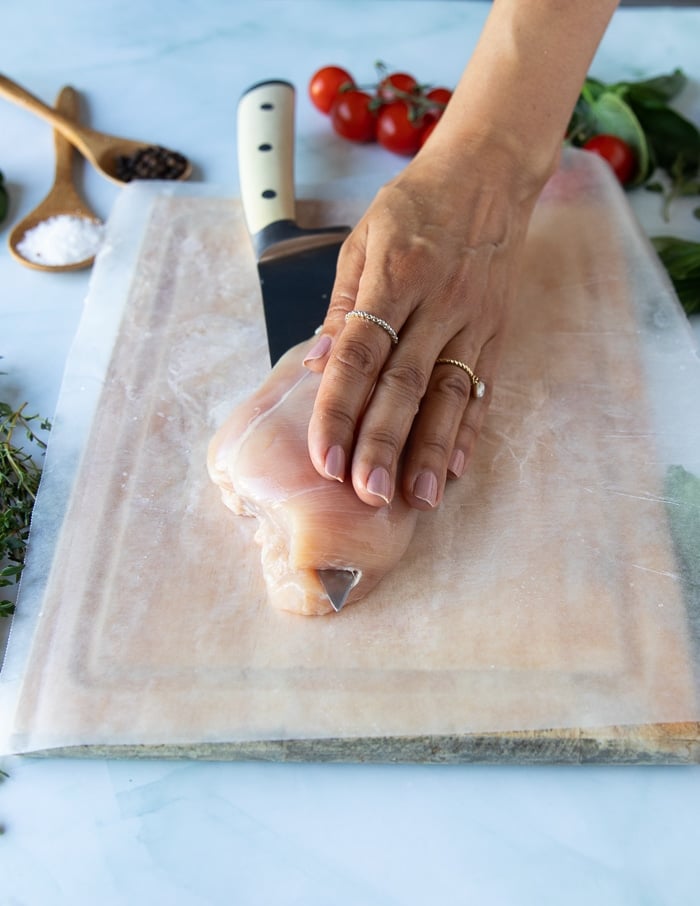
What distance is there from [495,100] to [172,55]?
1408 mm

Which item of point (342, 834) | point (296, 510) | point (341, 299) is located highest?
point (341, 299)

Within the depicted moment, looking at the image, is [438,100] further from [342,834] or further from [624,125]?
[342,834]

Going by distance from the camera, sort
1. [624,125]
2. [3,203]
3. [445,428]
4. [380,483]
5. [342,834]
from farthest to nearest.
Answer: [624,125] → [3,203] → [445,428] → [380,483] → [342,834]

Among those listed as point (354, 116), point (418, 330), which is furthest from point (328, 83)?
point (418, 330)

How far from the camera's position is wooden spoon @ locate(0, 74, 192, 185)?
255 cm

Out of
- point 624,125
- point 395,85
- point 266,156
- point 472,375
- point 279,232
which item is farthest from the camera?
point 395,85

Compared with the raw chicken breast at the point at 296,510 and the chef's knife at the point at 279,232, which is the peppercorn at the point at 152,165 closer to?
the chef's knife at the point at 279,232

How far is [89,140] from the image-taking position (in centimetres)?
256

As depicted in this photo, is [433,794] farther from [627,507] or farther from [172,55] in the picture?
[172,55]

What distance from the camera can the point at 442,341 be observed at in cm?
178

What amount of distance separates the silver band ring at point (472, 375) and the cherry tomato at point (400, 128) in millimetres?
1048

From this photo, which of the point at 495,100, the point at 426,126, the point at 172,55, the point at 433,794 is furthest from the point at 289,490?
the point at 172,55

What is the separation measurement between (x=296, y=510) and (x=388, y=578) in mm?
209

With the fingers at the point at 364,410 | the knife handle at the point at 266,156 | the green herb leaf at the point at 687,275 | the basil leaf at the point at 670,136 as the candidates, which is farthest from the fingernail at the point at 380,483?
the basil leaf at the point at 670,136
